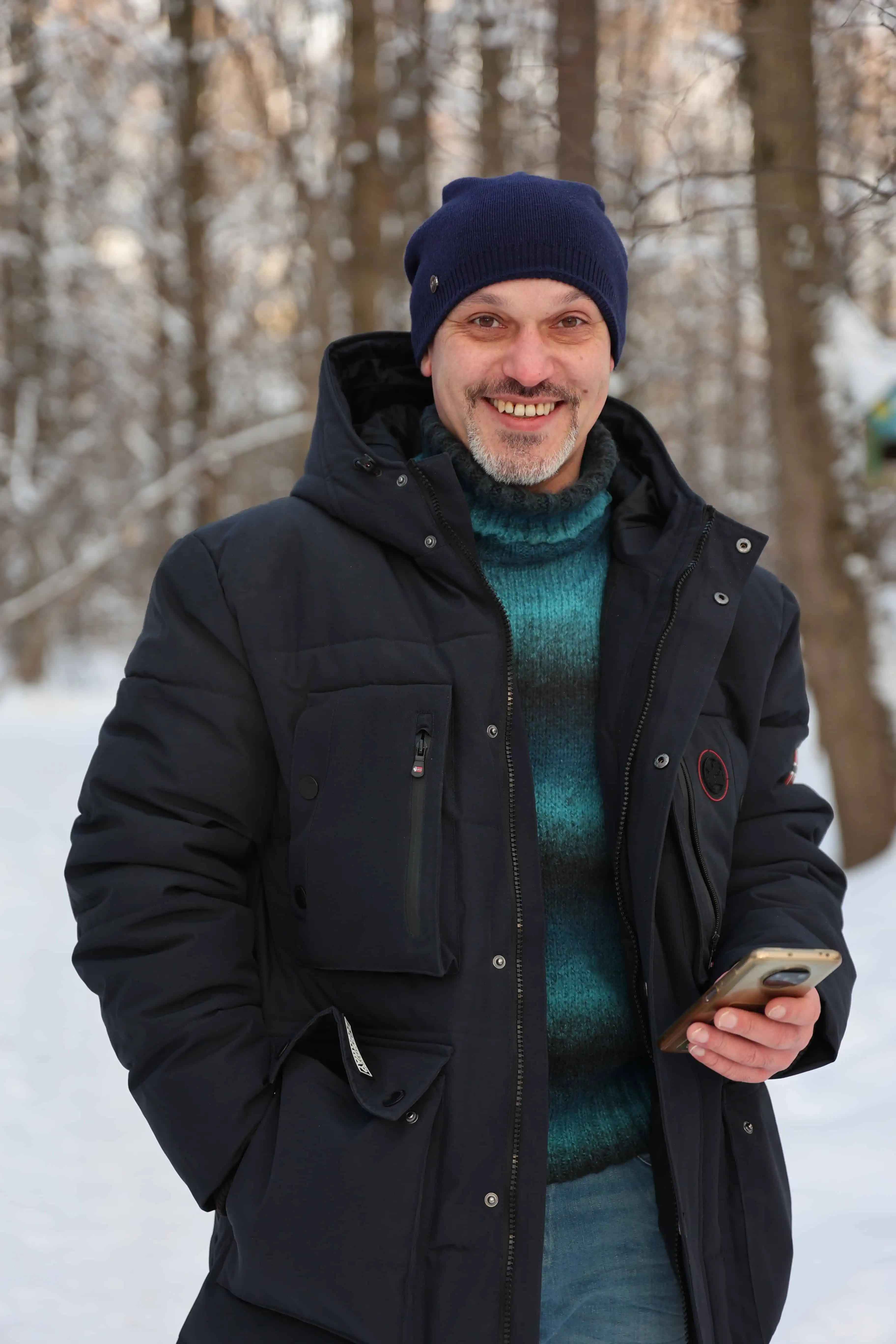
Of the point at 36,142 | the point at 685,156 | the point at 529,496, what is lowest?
the point at 529,496

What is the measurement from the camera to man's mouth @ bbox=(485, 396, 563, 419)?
7.58 ft

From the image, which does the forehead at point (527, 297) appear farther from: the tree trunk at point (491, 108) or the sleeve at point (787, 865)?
the tree trunk at point (491, 108)

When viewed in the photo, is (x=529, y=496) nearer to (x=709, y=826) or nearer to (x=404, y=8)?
(x=709, y=826)

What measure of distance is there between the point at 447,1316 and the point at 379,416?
1.55 metres

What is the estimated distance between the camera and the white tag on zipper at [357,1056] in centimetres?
189

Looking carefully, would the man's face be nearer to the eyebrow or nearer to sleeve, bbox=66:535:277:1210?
the eyebrow

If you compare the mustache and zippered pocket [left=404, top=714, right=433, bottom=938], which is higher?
the mustache

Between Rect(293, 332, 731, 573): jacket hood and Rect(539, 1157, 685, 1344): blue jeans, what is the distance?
108 centimetres

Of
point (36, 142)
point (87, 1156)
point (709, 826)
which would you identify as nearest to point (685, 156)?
point (709, 826)

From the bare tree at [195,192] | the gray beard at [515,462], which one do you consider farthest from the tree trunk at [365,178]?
the gray beard at [515,462]

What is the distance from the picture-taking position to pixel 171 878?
1923 mm

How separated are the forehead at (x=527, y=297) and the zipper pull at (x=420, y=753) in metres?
0.83

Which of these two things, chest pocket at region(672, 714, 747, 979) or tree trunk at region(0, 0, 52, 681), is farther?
tree trunk at region(0, 0, 52, 681)

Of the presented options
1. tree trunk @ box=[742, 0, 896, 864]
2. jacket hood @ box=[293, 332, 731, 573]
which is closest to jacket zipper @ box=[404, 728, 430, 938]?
jacket hood @ box=[293, 332, 731, 573]
